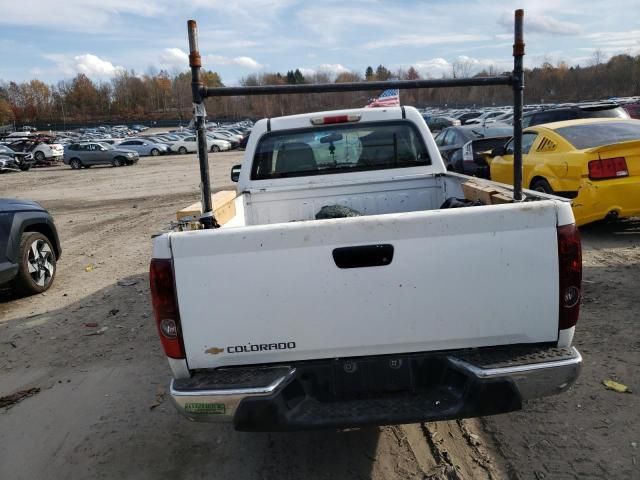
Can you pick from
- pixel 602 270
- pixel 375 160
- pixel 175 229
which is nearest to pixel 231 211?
pixel 175 229

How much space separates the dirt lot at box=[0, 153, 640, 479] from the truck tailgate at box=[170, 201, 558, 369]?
86cm

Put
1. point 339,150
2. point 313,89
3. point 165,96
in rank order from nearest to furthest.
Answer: point 313,89
point 339,150
point 165,96

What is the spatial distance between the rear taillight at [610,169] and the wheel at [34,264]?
7.19m

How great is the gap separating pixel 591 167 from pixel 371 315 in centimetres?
556

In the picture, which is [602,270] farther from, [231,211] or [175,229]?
[175,229]

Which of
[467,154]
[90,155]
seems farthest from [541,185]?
[90,155]

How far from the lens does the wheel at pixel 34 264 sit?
6.57 metres

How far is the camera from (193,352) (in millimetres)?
2633

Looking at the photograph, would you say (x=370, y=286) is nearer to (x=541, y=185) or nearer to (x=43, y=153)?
(x=541, y=185)

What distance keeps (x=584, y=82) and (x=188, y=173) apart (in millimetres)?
86050

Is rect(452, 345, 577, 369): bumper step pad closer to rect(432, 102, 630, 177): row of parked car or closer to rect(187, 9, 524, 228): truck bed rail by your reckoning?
rect(187, 9, 524, 228): truck bed rail

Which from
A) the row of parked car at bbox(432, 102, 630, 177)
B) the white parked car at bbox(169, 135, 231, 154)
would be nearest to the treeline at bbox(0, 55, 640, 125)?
the white parked car at bbox(169, 135, 231, 154)

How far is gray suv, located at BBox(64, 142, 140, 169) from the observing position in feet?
111

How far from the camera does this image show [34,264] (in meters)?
6.89
